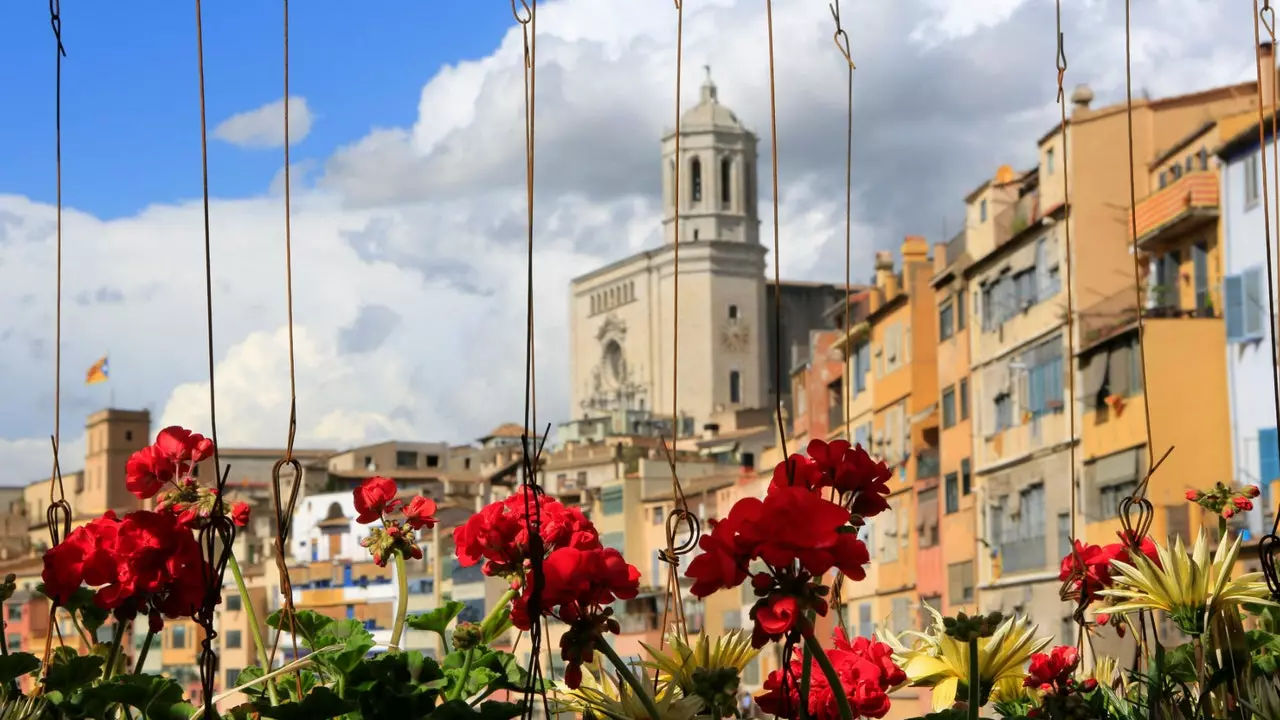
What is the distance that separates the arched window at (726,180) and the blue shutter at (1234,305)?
109073mm

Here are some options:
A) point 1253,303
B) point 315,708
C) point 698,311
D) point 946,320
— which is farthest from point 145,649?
point 698,311

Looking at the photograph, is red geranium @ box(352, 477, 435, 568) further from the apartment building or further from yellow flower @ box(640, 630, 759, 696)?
the apartment building

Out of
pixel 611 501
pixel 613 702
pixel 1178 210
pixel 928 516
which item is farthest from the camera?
pixel 611 501

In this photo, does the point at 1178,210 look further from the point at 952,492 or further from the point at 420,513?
the point at 420,513

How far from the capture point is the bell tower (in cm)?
13650

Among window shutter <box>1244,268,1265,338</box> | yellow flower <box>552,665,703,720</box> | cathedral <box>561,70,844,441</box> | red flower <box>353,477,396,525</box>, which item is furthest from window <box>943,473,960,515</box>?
cathedral <box>561,70,844,441</box>

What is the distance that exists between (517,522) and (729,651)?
1.35 feet

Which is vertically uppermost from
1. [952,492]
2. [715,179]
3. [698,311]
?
[715,179]

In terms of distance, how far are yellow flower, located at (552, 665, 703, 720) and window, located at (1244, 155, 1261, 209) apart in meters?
25.7

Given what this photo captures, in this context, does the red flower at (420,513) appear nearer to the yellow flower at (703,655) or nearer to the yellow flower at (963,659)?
the yellow flower at (703,655)

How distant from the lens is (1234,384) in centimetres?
2975

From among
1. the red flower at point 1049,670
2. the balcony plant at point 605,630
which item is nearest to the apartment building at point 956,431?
the red flower at point 1049,670

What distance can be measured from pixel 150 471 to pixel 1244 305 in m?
26.7

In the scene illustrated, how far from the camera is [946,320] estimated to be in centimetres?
4169
